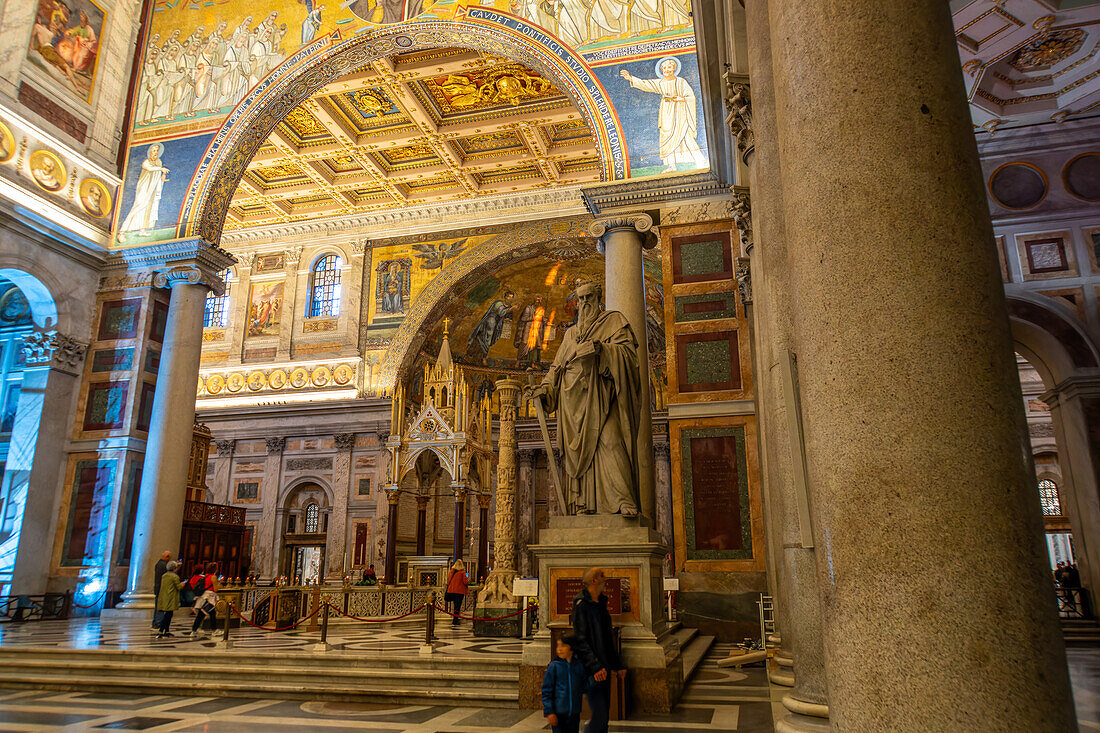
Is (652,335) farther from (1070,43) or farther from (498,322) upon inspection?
(1070,43)

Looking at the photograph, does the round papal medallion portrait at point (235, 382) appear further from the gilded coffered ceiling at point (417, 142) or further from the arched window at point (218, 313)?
the gilded coffered ceiling at point (417, 142)

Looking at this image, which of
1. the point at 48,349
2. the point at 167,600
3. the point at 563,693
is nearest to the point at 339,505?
the point at 48,349

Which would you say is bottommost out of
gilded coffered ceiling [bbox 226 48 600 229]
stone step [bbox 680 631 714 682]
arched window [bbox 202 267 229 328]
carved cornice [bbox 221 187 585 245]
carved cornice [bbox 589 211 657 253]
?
stone step [bbox 680 631 714 682]

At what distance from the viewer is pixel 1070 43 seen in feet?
35.0

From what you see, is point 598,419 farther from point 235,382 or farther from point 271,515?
point 235,382

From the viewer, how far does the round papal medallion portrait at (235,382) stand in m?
22.5

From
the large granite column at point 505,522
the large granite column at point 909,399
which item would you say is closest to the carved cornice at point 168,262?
the large granite column at point 505,522

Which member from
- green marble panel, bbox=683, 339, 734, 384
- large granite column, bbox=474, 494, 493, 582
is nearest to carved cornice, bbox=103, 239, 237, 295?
large granite column, bbox=474, 494, 493, 582

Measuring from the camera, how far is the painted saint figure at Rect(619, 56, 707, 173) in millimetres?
11836

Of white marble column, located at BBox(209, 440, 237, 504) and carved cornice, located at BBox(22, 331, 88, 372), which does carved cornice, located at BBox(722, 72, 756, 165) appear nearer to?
carved cornice, located at BBox(22, 331, 88, 372)

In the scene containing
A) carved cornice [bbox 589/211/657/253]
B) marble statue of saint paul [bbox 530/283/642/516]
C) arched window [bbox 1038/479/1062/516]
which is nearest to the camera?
marble statue of saint paul [bbox 530/283/642/516]

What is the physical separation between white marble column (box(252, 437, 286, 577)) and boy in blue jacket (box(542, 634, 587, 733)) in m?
19.5

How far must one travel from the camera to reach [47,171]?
13383mm

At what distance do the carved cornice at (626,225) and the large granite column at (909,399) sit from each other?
30.5ft
